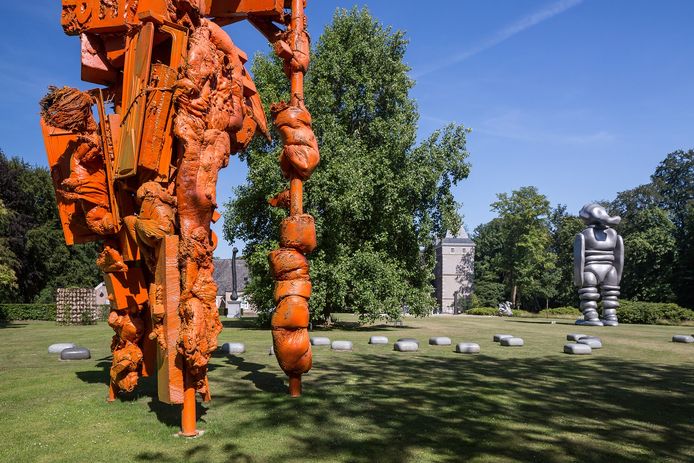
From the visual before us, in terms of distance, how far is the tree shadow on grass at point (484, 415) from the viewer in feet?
17.6

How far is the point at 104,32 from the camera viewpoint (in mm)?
7852

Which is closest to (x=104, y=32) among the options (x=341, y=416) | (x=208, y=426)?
(x=208, y=426)

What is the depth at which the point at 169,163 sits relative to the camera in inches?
263

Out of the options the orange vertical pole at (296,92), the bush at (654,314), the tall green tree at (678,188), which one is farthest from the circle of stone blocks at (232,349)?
the tall green tree at (678,188)

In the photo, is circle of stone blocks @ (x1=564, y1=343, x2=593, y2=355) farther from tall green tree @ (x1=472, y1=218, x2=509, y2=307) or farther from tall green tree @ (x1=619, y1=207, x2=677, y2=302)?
tall green tree @ (x1=472, y1=218, x2=509, y2=307)

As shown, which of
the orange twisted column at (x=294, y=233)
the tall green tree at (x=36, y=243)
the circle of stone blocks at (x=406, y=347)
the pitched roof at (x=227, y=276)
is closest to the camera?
the orange twisted column at (x=294, y=233)

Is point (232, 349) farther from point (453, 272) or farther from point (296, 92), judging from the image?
point (453, 272)

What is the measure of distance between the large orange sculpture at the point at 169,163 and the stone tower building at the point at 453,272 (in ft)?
204

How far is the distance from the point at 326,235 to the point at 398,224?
3653 millimetres

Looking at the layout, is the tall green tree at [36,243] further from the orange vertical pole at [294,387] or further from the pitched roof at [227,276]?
the orange vertical pole at [294,387]

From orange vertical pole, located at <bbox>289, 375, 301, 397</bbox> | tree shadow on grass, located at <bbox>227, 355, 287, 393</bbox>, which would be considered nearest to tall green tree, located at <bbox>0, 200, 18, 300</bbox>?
tree shadow on grass, located at <bbox>227, 355, 287, 393</bbox>

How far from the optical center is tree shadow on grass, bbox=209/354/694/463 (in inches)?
211

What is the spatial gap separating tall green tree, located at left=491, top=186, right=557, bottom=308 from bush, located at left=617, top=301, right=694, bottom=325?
86.7ft

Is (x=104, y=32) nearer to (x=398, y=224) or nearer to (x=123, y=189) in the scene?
(x=123, y=189)
